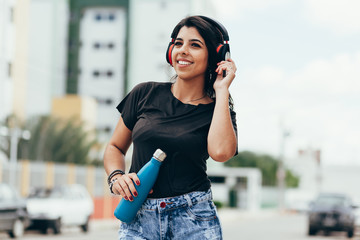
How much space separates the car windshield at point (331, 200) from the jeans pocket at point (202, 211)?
2233 cm

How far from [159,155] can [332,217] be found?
22064 millimetres

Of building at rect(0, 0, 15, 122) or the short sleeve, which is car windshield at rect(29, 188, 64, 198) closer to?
the short sleeve

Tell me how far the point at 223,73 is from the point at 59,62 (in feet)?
219

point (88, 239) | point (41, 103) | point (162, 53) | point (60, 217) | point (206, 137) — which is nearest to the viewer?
point (206, 137)

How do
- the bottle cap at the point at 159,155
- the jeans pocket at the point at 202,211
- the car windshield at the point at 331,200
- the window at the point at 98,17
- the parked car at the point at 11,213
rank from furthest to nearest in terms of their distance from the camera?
the window at the point at 98,17
the car windshield at the point at 331,200
the parked car at the point at 11,213
the jeans pocket at the point at 202,211
the bottle cap at the point at 159,155

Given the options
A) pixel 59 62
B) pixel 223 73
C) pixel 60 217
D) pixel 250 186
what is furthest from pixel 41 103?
pixel 223 73

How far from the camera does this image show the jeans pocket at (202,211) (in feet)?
10.6

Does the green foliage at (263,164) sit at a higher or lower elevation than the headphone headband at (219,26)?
lower

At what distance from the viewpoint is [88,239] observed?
19.2 metres

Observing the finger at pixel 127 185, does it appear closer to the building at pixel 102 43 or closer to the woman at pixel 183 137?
the woman at pixel 183 137

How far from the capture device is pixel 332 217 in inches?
956

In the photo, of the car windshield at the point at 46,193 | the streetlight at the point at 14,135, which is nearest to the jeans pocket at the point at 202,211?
the car windshield at the point at 46,193

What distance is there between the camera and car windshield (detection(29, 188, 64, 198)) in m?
21.7

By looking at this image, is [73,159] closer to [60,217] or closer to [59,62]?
[60,217]
